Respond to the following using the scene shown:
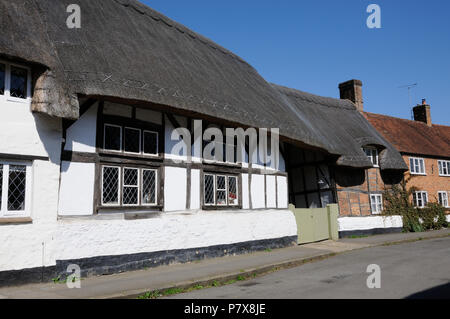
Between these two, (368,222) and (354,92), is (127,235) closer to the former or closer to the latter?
(368,222)

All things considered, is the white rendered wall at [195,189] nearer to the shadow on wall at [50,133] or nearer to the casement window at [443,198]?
the shadow on wall at [50,133]

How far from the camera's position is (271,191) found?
14.1 m

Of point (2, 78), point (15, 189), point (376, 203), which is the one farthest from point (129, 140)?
point (376, 203)

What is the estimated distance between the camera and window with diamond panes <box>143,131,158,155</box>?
10.4 metres

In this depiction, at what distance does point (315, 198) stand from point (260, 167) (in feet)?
21.5

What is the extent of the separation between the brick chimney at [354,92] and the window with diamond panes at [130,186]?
18.8 m

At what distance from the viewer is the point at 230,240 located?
39.7ft

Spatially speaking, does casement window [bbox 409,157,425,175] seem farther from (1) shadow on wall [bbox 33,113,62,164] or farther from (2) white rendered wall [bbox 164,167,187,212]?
(1) shadow on wall [bbox 33,113,62,164]

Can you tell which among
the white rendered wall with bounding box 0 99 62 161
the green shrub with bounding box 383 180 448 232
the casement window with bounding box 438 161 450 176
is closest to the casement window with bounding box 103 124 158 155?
the white rendered wall with bounding box 0 99 62 161

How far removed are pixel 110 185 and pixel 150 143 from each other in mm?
1648

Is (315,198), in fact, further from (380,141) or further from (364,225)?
(380,141)

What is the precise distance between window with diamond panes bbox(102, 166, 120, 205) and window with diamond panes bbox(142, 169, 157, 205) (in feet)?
2.56

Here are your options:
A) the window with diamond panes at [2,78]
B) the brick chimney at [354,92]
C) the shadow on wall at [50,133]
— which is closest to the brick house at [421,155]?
the brick chimney at [354,92]
